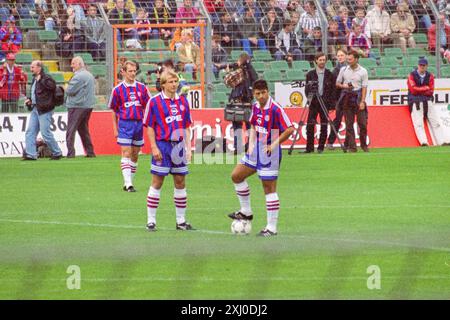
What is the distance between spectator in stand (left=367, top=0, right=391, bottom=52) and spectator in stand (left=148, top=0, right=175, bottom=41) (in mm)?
5274

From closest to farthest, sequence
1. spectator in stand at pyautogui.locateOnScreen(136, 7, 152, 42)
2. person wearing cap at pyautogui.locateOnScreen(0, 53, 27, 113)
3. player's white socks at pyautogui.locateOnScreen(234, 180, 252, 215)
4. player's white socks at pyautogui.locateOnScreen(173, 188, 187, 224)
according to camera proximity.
A: player's white socks at pyautogui.locateOnScreen(234, 180, 252, 215)
player's white socks at pyautogui.locateOnScreen(173, 188, 187, 224)
person wearing cap at pyautogui.locateOnScreen(0, 53, 27, 113)
spectator in stand at pyautogui.locateOnScreen(136, 7, 152, 42)

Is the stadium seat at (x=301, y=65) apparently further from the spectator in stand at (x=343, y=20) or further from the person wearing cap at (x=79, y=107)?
the person wearing cap at (x=79, y=107)

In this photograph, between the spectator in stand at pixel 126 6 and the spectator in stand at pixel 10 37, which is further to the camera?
the spectator in stand at pixel 126 6

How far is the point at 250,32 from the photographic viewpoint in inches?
1248

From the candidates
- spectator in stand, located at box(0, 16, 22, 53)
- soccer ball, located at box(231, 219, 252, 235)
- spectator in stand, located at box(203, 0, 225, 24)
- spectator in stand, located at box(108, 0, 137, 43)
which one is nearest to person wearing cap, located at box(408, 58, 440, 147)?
spectator in stand, located at box(203, 0, 225, 24)

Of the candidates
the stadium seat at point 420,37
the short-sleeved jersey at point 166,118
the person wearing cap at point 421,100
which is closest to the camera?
the short-sleeved jersey at point 166,118

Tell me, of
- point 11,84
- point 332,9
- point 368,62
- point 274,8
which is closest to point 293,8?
point 274,8

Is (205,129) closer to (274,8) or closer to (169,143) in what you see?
(274,8)

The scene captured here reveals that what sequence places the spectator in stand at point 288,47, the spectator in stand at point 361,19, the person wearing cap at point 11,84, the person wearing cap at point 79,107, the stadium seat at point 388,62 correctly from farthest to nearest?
the stadium seat at point 388,62 < the spectator in stand at point 361,19 < the spectator in stand at point 288,47 < the person wearing cap at point 11,84 < the person wearing cap at point 79,107

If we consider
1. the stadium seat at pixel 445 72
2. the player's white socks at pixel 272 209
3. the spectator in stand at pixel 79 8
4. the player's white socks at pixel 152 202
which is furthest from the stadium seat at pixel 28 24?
the player's white socks at pixel 272 209

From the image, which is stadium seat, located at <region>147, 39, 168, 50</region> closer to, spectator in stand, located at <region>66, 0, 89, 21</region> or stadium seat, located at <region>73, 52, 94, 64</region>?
stadium seat, located at <region>73, 52, 94, 64</region>

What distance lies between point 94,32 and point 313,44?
576cm

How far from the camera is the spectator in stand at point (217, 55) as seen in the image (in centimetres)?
3127

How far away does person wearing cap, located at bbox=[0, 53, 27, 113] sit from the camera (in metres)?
28.6
